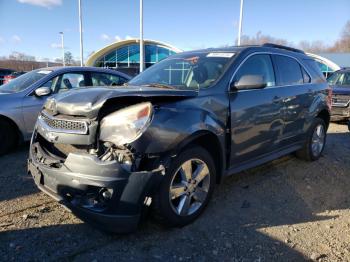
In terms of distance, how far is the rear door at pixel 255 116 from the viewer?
3.80 m

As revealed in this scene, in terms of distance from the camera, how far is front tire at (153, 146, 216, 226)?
3025 mm

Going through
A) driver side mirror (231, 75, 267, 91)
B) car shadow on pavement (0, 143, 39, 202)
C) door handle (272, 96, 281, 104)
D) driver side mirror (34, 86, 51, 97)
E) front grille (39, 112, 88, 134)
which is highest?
driver side mirror (231, 75, 267, 91)

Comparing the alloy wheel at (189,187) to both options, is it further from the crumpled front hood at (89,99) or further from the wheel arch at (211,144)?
the crumpled front hood at (89,99)

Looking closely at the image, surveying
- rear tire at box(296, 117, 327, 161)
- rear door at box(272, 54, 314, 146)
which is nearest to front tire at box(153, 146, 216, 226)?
rear door at box(272, 54, 314, 146)

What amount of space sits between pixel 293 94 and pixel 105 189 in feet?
10.6

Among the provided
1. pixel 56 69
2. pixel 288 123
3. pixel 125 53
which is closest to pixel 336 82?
pixel 288 123

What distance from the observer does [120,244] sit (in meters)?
3.04

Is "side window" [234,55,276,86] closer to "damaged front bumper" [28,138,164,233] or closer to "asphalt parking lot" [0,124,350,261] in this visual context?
"asphalt parking lot" [0,124,350,261]

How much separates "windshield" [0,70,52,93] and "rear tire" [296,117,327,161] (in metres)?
4.93

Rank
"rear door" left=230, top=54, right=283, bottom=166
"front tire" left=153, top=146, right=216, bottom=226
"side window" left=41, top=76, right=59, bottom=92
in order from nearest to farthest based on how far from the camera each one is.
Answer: "front tire" left=153, top=146, right=216, bottom=226 → "rear door" left=230, top=54, right=283, bottom=166 → "side window" left=41, top=76, right=59, bottom=92

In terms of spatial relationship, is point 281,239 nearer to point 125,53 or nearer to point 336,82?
point 336,82

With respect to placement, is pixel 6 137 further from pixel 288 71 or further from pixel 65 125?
pixel 288 71

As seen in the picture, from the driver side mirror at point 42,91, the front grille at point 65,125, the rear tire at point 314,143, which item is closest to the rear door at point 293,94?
the rear tire at point 314,143

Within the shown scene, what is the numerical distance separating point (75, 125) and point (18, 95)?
3.47 m
